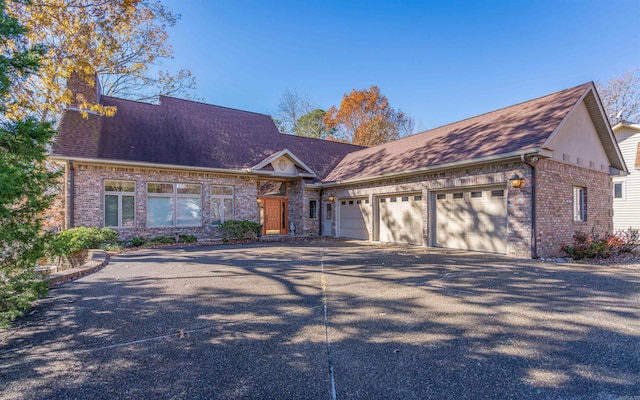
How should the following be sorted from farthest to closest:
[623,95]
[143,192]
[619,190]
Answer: [623,95] → [619,190] → [143,192]

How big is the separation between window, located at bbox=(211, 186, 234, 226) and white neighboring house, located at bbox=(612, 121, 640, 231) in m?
19.3

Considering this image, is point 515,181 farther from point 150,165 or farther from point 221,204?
point 150,165

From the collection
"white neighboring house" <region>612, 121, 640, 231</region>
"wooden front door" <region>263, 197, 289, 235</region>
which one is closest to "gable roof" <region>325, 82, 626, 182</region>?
"wooden front door" <region>263, 197, 289, 235</region>

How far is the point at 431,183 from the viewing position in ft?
36.2

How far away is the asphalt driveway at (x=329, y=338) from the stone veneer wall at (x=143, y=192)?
672 cm

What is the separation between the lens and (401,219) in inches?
492

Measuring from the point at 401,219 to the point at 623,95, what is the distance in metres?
24.2

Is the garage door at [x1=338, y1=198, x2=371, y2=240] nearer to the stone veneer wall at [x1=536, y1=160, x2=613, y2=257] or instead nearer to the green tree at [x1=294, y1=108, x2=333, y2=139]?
the stone veneer wall at [x1=536, y1=160, x2=613, y2=257]

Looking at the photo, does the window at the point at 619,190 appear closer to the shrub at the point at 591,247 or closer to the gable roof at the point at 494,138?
the gable roof at the point at 494,138

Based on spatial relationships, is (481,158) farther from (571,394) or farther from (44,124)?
(44,124)

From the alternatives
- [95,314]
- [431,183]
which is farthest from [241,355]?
[431,183]

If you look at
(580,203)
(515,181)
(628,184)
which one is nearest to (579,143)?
(580,203)

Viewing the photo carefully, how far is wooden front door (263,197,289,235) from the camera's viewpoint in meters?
16.5

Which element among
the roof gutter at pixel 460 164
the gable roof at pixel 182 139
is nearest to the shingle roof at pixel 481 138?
the roof gutter at pixel 460 164
